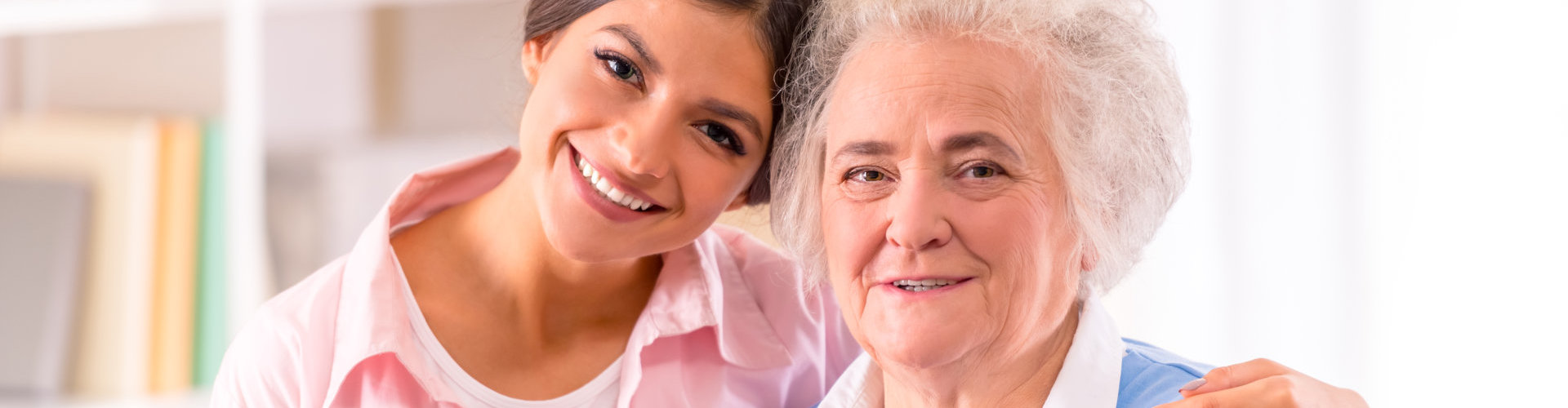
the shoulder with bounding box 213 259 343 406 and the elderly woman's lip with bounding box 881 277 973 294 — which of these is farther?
the shoulder with bounding box 213 259 343 406

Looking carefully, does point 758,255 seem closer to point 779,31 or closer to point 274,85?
point 779,31

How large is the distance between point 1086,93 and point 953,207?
0.70 ft

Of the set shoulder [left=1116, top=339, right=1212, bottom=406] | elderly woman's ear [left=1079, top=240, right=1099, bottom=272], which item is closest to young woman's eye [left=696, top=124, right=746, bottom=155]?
elderly woman's ear [left=1079, top=240, right=1099, bottom=272]

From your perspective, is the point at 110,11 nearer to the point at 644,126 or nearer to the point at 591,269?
the point at 591,269

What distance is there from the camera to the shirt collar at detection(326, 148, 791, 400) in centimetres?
165

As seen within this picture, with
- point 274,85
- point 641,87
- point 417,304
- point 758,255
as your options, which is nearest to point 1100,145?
point 641,87

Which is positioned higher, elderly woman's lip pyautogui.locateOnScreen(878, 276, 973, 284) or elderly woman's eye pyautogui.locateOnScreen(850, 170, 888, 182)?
elderly woman's eye pyautogui.locateOnScreen(850, 170, 888, 182)

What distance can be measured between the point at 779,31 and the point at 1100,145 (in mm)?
459

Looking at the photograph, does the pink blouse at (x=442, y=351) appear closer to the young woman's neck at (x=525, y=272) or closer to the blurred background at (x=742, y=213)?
the young woman's neck at (x=525, y=272)

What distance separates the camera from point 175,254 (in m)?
2.79

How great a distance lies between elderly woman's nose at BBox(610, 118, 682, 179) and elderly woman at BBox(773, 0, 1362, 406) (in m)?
0.18

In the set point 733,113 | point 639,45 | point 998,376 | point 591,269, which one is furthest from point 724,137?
point 998,376

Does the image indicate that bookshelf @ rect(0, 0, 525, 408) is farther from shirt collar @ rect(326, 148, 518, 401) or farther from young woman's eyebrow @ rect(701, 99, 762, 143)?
young woman's eyebrow @ rect(701, 99, 762, 143)

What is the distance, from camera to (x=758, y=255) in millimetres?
2033
